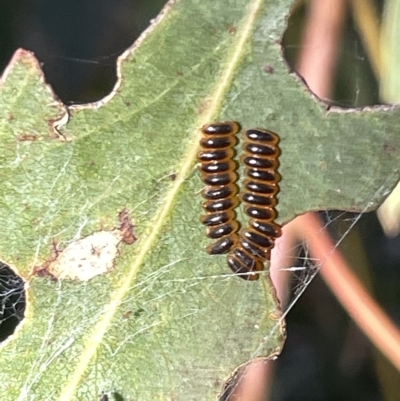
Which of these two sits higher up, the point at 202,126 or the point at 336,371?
the point at 202,126

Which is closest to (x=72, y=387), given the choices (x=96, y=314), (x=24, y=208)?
(x=96, y=314)

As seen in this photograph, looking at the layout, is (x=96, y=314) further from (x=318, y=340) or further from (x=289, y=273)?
(x=318, y=340)

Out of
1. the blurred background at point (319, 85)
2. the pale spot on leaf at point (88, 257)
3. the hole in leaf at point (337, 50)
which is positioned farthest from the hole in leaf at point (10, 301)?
the hole in leaf at point (337, 50)

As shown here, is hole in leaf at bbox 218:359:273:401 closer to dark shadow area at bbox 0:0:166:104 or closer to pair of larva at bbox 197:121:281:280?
pair of larva at bbox 197:121:281:280

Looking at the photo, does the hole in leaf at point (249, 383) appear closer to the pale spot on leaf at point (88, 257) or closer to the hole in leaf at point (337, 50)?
the pale spot on leaf at point (88, 257)

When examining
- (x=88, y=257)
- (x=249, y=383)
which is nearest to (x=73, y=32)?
(x=88, y=257)

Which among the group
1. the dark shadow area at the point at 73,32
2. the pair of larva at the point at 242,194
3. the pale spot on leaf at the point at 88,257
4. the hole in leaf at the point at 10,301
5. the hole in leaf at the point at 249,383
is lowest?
the hole in leaf at the point at 249,383

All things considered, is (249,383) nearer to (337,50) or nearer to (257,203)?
(257,203)
